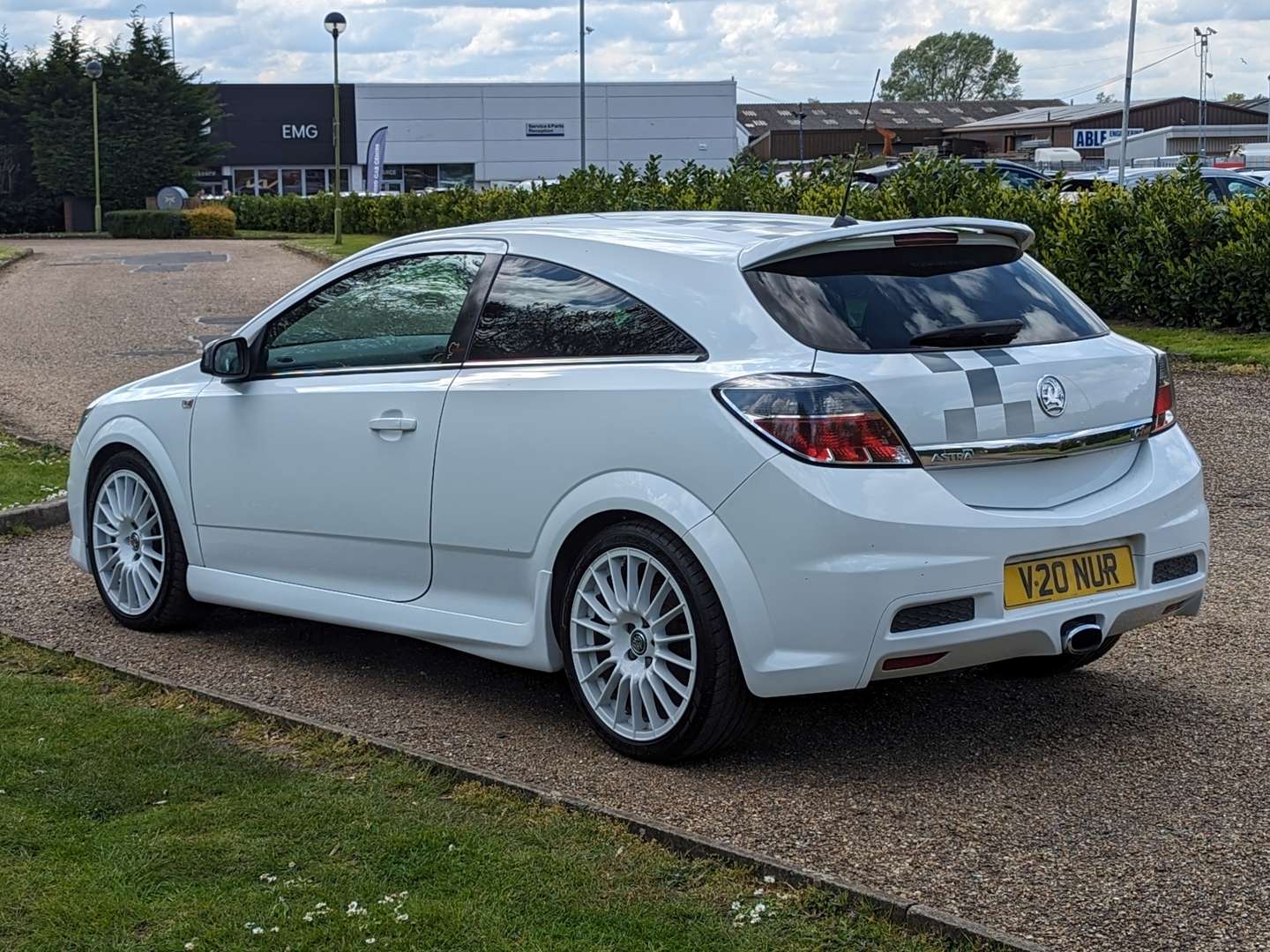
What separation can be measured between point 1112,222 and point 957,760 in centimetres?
1214

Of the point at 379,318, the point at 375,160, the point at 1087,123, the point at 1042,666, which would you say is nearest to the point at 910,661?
the point at 1042,666

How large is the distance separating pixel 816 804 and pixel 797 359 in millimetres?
1203

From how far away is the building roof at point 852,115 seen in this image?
333 ft

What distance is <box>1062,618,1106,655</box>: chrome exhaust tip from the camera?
4.61 metres

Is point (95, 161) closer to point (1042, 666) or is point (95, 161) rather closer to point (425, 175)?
point (425, 175)

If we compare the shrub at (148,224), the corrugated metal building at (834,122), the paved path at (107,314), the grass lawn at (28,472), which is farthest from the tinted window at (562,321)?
the corrugated metal building at (834,122)

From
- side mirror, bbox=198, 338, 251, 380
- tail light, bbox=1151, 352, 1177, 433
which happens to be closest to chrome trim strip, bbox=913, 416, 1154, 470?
tail light, bbox=1151, 352, 1177, 433

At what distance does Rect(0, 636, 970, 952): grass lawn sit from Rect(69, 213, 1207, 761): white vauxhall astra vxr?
2.17 ft

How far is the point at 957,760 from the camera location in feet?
15.9

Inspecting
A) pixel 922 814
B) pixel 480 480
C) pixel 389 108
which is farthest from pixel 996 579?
pixel 389 108

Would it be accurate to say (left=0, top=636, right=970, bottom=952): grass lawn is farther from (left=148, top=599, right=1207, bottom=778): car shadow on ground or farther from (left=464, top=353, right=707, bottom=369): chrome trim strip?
(left=464, top=353, right=707, bottom=369): chrome trim strip

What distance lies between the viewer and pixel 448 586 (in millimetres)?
5383

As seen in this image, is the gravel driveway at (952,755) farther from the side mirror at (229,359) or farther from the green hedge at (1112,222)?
the green hedge at (1112,222)

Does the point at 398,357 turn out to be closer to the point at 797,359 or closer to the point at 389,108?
the point at 797,359
